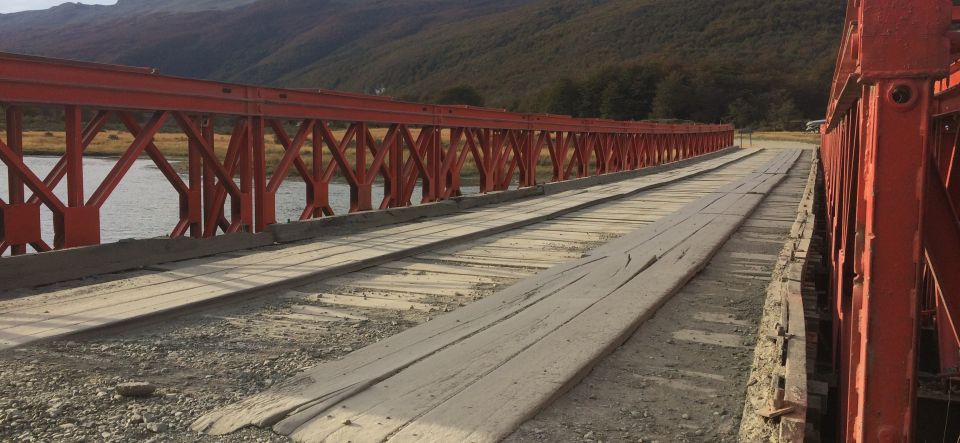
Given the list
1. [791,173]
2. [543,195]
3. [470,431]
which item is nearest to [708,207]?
[543,195]

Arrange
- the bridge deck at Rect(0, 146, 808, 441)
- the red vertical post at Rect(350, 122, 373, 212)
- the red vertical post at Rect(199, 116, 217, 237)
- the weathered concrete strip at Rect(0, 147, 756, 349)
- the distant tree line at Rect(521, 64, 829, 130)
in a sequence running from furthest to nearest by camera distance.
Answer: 1. the distant tree line at Rect(521, 64, 829, 130)
2. the red vertical post at Rect(350, 122, 373, 212)
3. the red vertical post at Rect(199, 116, 217, 237)
4. the weathered concrete strip at Rect(0, 147, 756, 349)
5. the bridge deck at Rect(0, 146, 808, 441)

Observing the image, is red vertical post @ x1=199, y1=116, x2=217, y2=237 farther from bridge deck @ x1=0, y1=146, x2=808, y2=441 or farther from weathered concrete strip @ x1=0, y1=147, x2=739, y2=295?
bridge deck @ x1=0, y1=146, x2=808, y2=441

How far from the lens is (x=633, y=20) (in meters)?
136

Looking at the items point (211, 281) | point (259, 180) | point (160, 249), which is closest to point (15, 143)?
point (160, 249)

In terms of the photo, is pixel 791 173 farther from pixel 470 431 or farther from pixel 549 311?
pixel 470 431

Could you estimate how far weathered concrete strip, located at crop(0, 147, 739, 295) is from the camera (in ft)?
17.0

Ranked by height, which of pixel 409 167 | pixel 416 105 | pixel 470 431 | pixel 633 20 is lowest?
pixel 470 431

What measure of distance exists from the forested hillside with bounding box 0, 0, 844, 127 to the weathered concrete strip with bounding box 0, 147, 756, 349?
254 feet

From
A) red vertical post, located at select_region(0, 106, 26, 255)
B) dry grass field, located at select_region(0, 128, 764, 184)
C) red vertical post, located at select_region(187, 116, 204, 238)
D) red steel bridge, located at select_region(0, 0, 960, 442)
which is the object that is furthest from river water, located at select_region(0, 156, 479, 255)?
dry grass field, located at select_region(0, 128, 764, 184)

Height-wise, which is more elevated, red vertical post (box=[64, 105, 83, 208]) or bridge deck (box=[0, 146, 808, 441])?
red vertical post (box=[64, 105, 83, 208])

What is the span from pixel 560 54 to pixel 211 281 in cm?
13012

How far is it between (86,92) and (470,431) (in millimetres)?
4223

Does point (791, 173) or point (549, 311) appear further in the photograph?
point (791, 173)

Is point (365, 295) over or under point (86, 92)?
under
